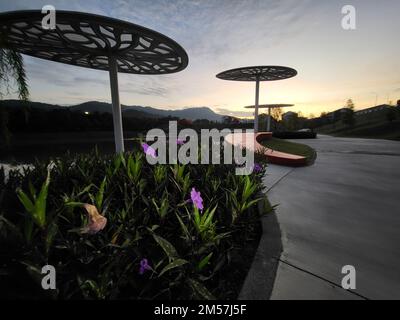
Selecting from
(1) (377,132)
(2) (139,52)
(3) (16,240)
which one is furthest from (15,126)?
(1) (377,132)

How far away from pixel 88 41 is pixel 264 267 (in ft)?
30.5

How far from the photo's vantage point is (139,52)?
8.67 m

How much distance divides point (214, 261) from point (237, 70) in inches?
700

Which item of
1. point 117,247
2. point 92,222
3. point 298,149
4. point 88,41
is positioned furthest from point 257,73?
point 92,222

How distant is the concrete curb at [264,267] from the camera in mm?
1561

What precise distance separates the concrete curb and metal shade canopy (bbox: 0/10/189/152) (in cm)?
642

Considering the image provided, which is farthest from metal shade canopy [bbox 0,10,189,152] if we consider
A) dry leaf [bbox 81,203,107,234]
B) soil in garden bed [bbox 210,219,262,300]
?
soil in garden bed [bbox 210,219,262,300]

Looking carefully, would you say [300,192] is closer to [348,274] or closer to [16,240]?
[348,274]

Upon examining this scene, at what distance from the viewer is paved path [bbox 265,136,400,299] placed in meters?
1.79

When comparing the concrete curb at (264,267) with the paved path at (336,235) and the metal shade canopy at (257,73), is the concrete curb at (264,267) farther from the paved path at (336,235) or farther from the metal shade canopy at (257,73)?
the metal shade canopy at (257,73)

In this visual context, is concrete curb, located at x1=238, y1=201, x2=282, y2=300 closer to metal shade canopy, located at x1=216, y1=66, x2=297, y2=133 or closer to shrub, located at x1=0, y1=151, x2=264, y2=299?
shrub, located at x1=0, y1=151, x2=264, y2=299

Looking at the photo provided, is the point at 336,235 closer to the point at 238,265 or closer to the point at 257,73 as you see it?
the point at 238,265
